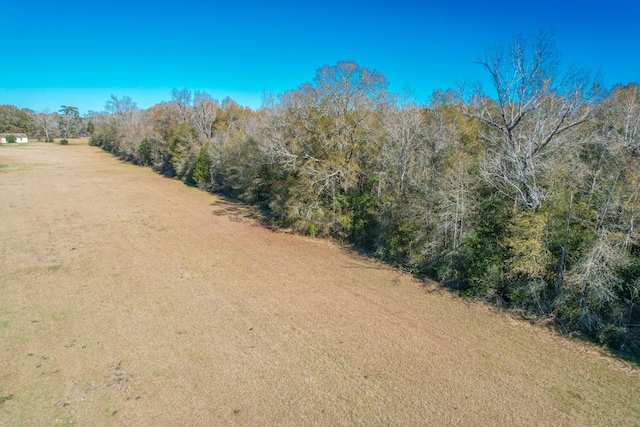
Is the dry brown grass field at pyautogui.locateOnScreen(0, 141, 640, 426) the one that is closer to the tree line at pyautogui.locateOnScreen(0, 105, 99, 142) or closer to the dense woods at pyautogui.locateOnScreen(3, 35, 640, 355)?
the dense woods at pyautogui.locateOnScreen(3, 35, 640, 355)

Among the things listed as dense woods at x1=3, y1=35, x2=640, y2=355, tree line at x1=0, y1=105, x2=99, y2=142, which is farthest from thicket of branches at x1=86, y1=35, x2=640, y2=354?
tree line at x1=0, y1=105, x2=99, y2=142

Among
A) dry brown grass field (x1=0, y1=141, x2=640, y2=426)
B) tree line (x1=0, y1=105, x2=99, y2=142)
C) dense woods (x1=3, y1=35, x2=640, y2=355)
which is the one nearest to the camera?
dry brown grass field (x1=0, y1=141, x2=640, y2=426)

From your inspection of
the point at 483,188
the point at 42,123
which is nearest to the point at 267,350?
the point at 483,188

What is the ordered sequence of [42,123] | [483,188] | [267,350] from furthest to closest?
[42,123] < [483,188] < [267,350]

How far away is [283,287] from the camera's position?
10820 millimetres

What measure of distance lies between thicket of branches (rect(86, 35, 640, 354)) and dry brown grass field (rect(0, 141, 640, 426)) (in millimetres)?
1071

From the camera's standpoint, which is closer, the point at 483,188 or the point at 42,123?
the point at 483,188

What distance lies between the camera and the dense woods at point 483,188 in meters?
7.75

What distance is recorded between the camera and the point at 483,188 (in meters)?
10.5

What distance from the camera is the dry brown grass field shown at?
19.2 ft

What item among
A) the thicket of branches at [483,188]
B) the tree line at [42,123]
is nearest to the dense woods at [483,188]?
the thicket of branches at [483,188]

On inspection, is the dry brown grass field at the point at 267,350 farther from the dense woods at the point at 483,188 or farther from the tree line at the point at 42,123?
the tree line at the point at 42,123

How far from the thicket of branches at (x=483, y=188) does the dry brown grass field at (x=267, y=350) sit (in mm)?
1071

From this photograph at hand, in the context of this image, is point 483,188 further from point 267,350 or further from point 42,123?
point 42,123
